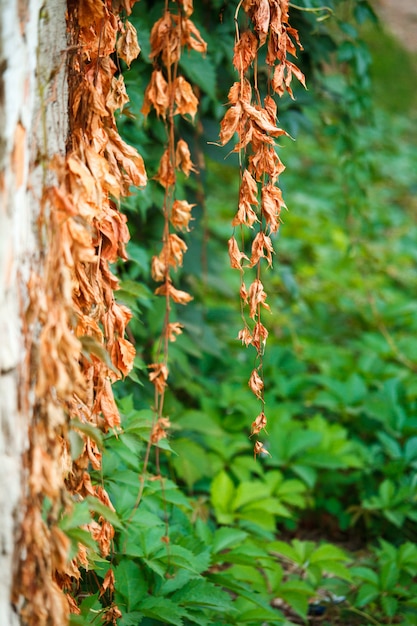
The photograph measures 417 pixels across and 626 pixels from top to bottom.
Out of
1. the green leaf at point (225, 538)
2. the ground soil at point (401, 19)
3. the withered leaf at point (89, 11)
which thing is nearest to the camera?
the withered leaf at point (89, 11)

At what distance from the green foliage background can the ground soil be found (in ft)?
21.2

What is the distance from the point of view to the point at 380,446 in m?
2.57

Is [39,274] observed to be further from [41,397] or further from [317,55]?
[317,55]

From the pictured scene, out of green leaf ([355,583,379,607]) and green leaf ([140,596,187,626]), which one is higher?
green leaf ([140,596,187,626])

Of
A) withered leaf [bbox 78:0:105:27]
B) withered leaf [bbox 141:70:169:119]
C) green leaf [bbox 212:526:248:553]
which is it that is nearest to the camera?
withered leaf [bbox 78:0:105:27]

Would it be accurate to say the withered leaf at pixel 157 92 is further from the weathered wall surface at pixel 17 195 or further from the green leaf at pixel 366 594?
the green leaf at pixel 366 594

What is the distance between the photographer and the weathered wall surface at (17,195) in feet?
2.79

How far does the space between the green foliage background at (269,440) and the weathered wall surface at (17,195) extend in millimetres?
139

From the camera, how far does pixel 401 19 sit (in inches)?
364

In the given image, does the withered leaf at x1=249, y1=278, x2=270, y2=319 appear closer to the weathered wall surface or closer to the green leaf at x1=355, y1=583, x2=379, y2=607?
the weathered wall surface

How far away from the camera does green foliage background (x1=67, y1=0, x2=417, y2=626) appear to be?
1497mm

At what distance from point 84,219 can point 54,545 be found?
0.51 m

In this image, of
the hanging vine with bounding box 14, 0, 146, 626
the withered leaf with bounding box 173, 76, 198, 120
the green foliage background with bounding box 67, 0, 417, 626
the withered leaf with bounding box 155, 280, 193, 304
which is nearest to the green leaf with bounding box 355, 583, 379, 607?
the green foliage background with bounding box 67, 0, 417, 626

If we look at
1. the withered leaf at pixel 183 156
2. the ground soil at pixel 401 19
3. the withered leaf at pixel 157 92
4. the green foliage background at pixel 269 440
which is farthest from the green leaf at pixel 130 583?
the ground soil at pixel 401 19
